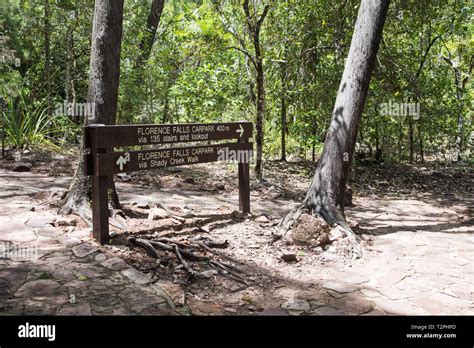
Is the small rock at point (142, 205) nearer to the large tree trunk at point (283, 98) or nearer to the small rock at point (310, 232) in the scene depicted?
the small rock at point (310, 232)

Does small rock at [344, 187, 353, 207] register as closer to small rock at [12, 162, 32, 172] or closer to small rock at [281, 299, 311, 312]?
small rock at [281, 299, 311, 312]

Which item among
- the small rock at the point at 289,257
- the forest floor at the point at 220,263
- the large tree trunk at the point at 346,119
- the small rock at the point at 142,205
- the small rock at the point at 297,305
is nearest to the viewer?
the forest floor at the point at 220,263

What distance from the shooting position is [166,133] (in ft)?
16.5

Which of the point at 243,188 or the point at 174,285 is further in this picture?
the point at 243,188

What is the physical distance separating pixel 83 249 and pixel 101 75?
6.88 ft

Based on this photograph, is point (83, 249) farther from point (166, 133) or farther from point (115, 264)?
point (166, 133)

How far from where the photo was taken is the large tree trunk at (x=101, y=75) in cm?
502

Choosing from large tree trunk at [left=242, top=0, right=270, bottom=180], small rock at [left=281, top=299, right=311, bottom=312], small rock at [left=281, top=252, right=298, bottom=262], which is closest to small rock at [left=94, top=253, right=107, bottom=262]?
small rock at [left=281, top=299, right=311, bottom=312]

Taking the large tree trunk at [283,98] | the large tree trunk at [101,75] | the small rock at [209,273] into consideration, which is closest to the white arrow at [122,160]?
the large tree trunk at [101,75]

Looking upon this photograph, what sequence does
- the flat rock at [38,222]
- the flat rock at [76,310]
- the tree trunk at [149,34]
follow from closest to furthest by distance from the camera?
1. the flat rock at [76,310]
2. the flat rock at [38,222]
3. the tree trunk at [149,34]

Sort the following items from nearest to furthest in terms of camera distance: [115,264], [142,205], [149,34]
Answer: [115,264], [142,205], [149,34]

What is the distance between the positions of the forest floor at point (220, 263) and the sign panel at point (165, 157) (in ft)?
2.38

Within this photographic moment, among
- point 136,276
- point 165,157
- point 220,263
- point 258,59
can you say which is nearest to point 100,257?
point 136,276
